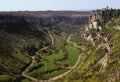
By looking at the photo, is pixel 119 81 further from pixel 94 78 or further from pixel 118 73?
pixel 94 78

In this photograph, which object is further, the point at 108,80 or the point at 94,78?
the point at 94,78

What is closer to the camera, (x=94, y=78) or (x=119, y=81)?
(x=119, y=81)

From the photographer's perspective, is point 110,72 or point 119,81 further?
point 110,72

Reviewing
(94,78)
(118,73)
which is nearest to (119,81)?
(118,73)

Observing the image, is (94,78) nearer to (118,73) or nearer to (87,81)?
(87,81)

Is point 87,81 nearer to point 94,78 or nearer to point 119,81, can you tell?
point 94,78

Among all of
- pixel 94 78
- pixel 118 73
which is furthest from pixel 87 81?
pixel 118 73
